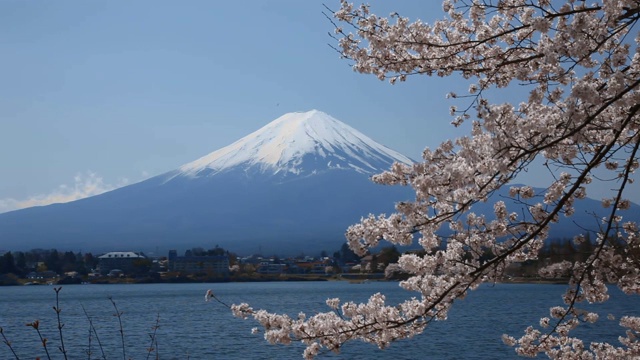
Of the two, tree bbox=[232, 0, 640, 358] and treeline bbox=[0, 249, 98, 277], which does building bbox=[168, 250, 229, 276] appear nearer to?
treeline bbox=[0, 249, 98, 277]

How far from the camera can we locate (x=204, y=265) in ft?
226

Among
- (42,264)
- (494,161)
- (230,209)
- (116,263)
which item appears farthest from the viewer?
(230,209)

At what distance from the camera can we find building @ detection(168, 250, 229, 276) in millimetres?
68750

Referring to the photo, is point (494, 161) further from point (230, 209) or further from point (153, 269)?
point (230, 209)

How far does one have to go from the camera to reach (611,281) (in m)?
3.91

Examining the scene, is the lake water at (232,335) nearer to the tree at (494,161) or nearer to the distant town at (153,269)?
the tree at (494,161)

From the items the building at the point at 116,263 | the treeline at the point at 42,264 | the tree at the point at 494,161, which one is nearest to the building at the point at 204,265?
the building at the point at 116,263

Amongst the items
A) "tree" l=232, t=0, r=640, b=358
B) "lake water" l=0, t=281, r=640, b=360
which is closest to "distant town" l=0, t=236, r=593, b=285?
"lake water" l=0, t=281, r=640, b=360

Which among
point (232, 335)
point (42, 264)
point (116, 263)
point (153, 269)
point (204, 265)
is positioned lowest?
point (232, 335)

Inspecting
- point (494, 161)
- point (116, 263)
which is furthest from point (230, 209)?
point (494, 161)

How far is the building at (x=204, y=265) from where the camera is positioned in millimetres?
68750

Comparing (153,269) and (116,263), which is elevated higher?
(116,263)

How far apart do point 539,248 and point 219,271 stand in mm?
66176

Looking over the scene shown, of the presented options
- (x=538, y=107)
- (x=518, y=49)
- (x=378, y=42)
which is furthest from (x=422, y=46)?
(x=538, y=107)
